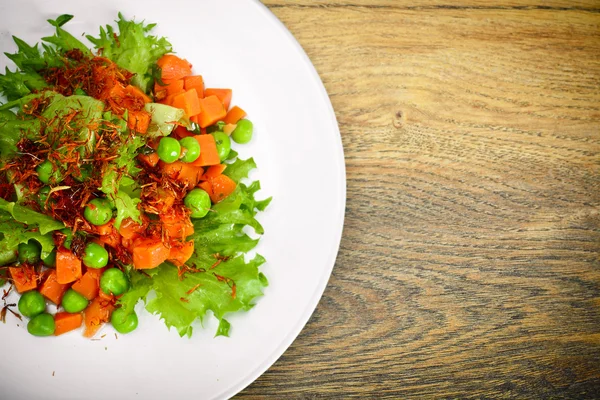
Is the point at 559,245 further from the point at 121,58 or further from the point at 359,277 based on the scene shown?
the point at 121,58

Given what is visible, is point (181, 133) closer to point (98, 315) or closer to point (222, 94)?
point (222, 94)

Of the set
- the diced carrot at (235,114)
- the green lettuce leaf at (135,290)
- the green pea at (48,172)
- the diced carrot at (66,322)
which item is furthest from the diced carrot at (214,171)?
the diced carrot at (66,322)

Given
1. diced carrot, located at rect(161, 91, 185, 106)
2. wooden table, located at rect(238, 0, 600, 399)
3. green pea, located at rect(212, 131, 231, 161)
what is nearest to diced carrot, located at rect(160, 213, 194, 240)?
green pea, located at rect(212, 131, 231, 161)

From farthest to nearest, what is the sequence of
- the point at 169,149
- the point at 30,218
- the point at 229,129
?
the point at 229,129 < the point at 169,149 < the point at 30,218

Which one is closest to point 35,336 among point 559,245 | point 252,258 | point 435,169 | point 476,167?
point 252,258

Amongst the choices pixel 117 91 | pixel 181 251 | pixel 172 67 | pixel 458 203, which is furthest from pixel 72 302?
pixel 458 203

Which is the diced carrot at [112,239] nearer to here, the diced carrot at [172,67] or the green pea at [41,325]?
the green pea at [41,325]
